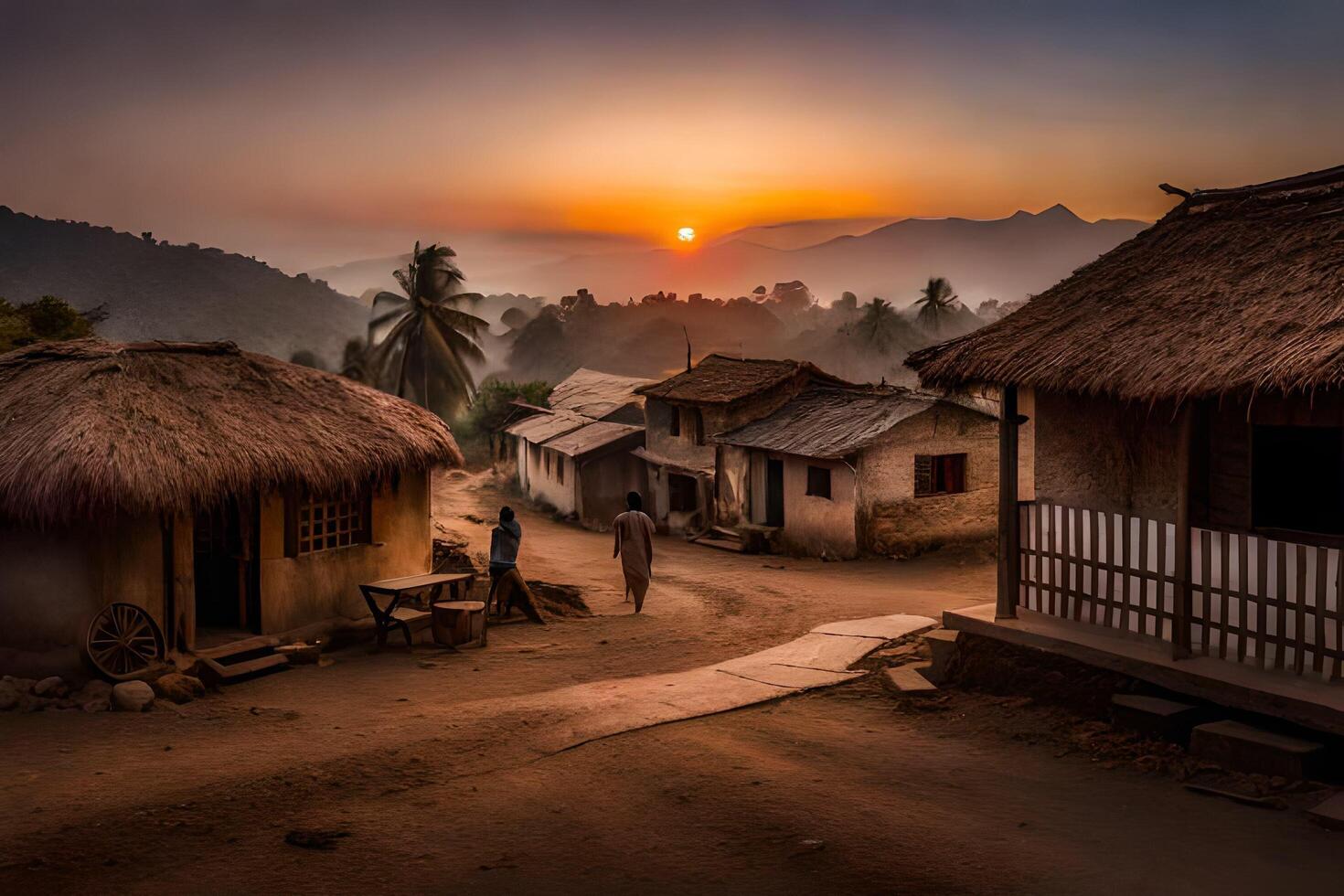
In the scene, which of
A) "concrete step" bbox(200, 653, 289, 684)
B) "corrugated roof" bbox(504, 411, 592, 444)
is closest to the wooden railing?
"concrete step" bbox(200, 653, 289, 684)

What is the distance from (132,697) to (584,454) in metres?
18.9

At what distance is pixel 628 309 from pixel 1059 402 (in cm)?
11289

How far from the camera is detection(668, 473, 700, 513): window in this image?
88.7 feet

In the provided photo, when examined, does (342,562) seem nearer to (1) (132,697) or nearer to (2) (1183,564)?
(1) (132,697)

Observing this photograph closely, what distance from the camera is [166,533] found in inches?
446

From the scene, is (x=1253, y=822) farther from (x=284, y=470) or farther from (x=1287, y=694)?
(x=284, y=470)

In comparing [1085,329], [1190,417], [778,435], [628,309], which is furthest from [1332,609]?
[628,309]

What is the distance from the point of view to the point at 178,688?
10.4 metres

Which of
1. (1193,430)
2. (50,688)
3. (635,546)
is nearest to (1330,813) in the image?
(1193,430)

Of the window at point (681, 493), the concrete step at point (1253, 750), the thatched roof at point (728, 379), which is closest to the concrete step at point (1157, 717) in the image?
the concrete step at point (1253, 750)

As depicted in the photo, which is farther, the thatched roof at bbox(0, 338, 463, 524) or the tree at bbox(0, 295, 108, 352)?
the tree at bbox(0, 295, 108, 352)

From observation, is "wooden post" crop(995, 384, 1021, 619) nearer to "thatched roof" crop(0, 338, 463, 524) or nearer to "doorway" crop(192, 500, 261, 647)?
"thatched roof" crop(0, 338, 463, 524)

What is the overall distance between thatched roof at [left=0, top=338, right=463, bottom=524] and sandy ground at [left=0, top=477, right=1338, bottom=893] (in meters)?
2.23

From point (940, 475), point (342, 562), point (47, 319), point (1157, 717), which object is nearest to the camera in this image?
point (1157, 717)
